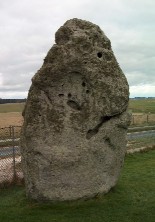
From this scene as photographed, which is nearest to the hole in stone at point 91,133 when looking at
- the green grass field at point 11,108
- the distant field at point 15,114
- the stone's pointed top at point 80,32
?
the distant field at point 15,114

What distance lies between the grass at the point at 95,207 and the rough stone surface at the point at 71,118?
306 mm

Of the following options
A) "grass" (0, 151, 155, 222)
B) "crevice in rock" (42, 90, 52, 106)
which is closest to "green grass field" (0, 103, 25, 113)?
"grass" (0, 151, 155, 222)

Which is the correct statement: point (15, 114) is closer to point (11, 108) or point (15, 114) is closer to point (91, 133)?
point (11, 108)

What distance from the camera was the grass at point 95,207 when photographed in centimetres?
991

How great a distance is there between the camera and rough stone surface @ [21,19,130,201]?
10.8 metres

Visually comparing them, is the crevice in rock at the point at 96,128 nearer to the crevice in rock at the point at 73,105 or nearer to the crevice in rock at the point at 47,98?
the crevice in rock at the point at 73,105

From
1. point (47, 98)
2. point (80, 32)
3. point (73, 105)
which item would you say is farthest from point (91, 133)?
point (80, 32)

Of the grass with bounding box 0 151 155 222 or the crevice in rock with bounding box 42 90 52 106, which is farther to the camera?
the crevice in rock with bounding box 42 90 52 106

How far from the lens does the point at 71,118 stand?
10844 millimetres

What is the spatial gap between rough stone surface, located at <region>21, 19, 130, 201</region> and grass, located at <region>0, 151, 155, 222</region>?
0.31 m

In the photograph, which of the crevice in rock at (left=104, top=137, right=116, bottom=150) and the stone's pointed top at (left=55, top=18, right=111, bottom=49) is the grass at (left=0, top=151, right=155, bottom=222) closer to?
the crevice in rock at (left=104, top=137, right=116, bottom=150)

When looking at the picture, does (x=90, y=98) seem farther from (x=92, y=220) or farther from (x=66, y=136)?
(x=92, y=220)

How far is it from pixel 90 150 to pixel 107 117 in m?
0.94

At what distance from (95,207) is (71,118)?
2.14 meters
